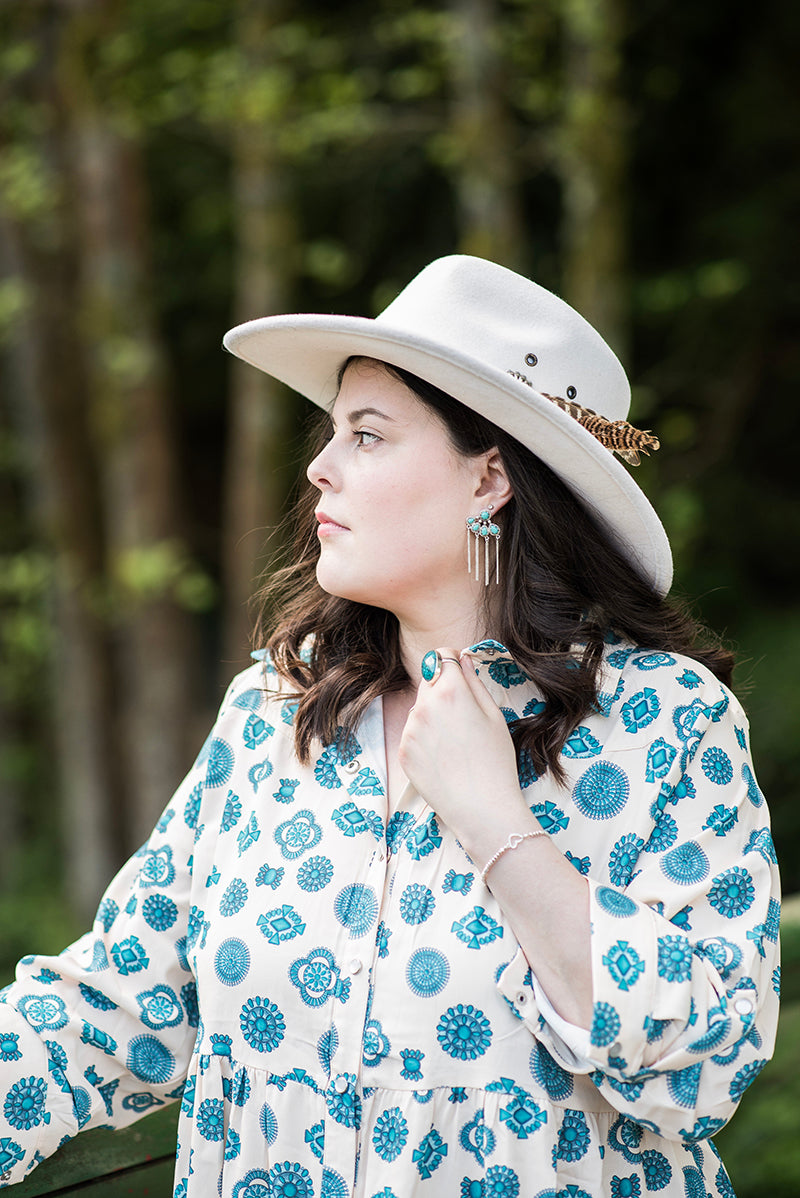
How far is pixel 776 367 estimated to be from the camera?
6.48 m

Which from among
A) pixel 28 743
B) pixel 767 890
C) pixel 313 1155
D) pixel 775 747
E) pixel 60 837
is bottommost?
pixel 60 837

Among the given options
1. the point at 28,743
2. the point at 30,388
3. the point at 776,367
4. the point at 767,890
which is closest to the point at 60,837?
the point at 28,743

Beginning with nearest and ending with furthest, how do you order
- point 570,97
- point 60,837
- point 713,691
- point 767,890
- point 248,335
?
point 767,890, point 713,691, point 248,335, point 570,97, point 60,837

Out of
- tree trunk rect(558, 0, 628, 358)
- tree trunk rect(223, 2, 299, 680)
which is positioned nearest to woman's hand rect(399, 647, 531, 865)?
tree trunk rect(558, 0, 628, 358)

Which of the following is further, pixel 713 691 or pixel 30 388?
pixel 30 388

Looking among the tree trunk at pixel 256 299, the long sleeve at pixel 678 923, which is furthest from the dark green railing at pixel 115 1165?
the tree trunk at pixel 256 299

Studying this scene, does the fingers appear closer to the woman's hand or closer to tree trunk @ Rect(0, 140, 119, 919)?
the woman's hand

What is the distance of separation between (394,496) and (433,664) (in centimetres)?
22

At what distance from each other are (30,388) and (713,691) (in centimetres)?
514

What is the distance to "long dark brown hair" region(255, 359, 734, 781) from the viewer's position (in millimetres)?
1534

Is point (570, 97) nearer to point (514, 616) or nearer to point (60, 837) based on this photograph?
point (514, 616)

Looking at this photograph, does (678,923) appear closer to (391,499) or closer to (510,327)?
(391,499)

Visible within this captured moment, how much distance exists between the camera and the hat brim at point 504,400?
1466mm

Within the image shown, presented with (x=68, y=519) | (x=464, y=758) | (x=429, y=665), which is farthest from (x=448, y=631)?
(x=68, y=519)
